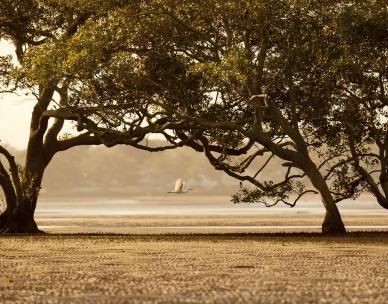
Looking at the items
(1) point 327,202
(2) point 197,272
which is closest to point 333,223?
(1) point 327,202

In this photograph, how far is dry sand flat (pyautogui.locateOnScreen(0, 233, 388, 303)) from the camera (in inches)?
635

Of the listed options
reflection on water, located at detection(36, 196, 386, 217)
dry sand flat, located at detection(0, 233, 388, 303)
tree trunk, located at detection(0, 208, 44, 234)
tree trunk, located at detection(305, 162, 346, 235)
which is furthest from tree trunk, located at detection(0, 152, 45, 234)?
reflection on water, located at detection(36, 196, 386, 217)

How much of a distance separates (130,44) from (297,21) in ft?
20.6

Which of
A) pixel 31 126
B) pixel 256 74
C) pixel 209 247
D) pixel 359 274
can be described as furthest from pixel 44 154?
pixel 359 274

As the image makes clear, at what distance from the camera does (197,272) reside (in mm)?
20797

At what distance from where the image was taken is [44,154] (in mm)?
46625

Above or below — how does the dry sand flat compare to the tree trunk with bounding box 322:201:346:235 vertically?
below

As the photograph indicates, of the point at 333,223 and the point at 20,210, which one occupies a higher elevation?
the point at 20,210

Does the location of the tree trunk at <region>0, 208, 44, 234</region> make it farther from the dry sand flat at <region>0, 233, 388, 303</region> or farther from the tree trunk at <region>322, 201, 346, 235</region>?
the tree trunk at <region>322, 201, 346, 235</region>

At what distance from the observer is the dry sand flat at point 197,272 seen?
52.9 feet

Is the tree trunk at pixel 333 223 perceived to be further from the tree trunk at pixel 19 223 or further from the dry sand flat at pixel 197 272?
the tree trunk at pixel 19 223

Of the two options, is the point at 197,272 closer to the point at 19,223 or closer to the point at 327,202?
the point at 327,202

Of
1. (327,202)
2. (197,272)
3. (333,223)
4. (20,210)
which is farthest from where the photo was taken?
(20,210)

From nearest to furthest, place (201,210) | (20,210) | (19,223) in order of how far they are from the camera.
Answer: (19,223) < (20,210) < (201,210)
